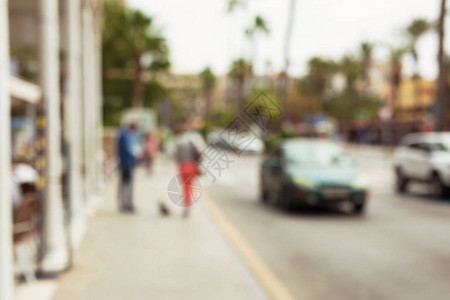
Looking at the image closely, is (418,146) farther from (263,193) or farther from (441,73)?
(441,73)

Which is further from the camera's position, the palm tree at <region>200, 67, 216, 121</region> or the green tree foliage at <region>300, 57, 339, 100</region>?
the palm tree at <region>200, 67, 216, 121</region>

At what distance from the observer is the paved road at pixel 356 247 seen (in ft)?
20.7

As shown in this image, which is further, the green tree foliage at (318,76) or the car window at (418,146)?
the green tree foliage at (318,76)

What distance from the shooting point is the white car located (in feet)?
51.8

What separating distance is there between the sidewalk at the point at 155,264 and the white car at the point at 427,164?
7.52m

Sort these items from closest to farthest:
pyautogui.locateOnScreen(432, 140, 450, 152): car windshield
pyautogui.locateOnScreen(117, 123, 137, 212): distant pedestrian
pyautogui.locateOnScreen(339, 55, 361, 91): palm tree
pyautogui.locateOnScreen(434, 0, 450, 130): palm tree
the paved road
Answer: the paved road → pyautogui.locateOnScreen(117, 123, 137, 212): distant pedestrian → pyautogui.locateOnScreen(432, 140, 450, 152): car windshield → pyautogui.locateOnScreen(434, 0, 450, 130): palm tree → pyautogui.locateOnScreen(339, 55, 361, 91): palm tree

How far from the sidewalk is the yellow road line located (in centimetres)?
12

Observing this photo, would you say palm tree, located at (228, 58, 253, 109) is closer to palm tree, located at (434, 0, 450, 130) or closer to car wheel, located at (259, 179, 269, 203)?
car wheel, located at (259, 179, 269, 203)

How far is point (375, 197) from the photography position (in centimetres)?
1609

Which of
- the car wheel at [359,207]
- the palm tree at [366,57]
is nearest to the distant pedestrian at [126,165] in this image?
the car wheel at [359,207]

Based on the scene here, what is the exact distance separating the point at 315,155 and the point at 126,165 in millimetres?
4167

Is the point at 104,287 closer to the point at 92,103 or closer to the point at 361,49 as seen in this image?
the point at 92,103

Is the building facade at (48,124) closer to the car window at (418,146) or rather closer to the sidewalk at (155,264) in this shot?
the sidewalk at (155,264)

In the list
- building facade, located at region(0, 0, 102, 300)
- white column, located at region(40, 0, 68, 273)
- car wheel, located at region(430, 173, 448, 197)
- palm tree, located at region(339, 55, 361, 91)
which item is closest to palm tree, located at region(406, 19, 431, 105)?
palm tree, located at region(339, 55, 361, 91)
